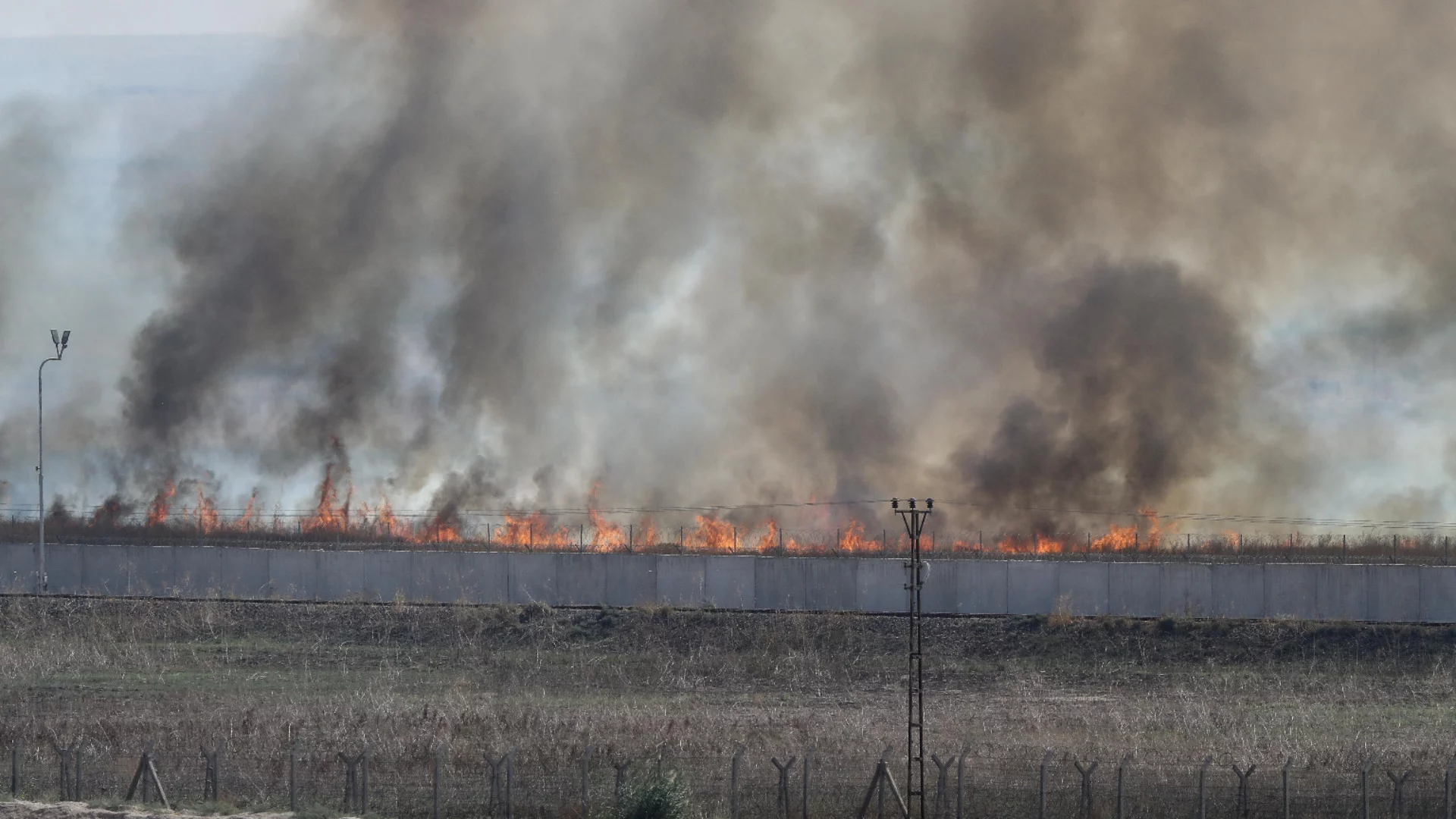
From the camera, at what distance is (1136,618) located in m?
53.2

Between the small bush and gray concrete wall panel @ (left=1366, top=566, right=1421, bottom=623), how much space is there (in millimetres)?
32529

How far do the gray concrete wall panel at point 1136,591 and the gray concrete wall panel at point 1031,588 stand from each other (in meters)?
1.92

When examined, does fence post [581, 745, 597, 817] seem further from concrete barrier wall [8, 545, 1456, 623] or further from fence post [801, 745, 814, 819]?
concrete barrier wall [8, 545, 1456, 623]

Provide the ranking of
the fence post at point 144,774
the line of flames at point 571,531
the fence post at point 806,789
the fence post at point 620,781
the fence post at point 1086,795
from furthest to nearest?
1. the line of flames at point 571,531
2. the fence post at point 144,774
3. the fence post at point 620,781
4. the fence post at point 1086,795
5. the fence post at point 806,789

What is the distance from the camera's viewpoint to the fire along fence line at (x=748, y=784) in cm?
3012

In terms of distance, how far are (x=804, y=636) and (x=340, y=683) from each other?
50.3 ft

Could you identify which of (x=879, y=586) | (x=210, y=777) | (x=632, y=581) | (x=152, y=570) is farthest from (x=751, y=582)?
(x=210, y=777)

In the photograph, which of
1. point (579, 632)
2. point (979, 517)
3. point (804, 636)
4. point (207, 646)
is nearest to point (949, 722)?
point (804, 636)

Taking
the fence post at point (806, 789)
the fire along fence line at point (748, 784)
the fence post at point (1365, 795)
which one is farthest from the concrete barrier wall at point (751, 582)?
the fence post at point (1365, 795)

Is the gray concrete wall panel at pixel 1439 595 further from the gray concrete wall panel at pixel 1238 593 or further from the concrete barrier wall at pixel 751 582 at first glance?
the gray concrete wall panel at pixel 1238 593

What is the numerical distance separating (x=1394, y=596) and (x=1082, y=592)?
405 inches

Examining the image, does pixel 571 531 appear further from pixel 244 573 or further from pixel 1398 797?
pixel 1398 797

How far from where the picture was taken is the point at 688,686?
48469 millimetres

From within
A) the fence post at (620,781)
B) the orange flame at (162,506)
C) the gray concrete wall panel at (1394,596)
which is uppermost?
the orange flame at (162,506)
